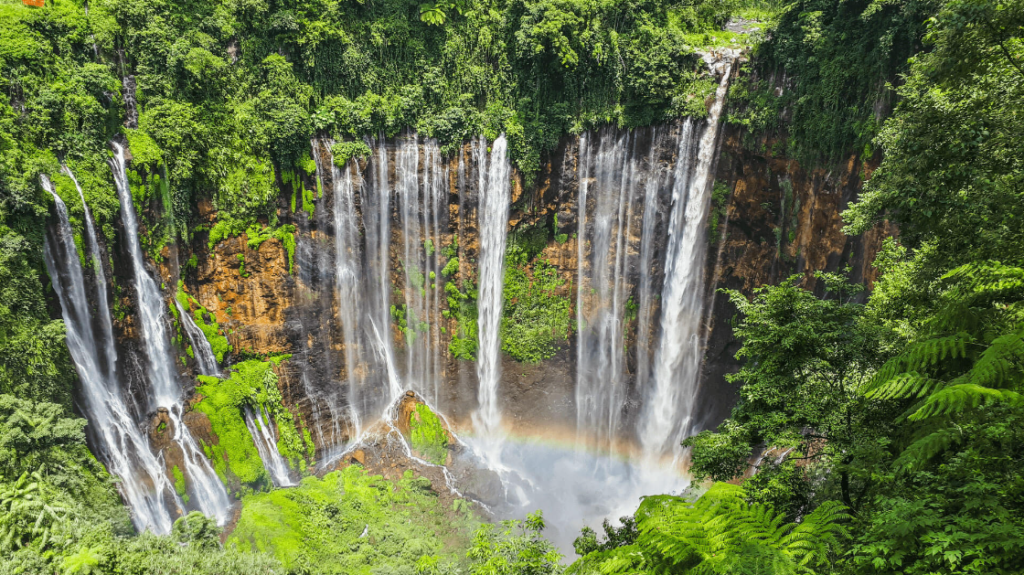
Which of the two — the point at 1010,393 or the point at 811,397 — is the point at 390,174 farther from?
the point at 1010,393

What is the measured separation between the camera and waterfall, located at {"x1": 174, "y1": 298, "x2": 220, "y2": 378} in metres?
17.8

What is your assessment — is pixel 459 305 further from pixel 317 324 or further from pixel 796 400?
pixel 796 400

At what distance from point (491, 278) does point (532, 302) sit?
2.10m

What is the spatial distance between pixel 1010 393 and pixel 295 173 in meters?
20.6

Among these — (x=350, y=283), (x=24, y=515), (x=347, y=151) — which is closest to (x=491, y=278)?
(x=350, y=283)

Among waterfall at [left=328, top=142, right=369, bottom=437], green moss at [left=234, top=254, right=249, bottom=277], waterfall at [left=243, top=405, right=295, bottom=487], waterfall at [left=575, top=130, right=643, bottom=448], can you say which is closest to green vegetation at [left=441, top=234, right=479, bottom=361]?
waterfall at [left=328, top=142, right=369, bottom=437]

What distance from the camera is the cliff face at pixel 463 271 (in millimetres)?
18109

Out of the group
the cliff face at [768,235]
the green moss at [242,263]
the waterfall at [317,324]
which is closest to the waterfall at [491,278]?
the waterfall at [317,324]

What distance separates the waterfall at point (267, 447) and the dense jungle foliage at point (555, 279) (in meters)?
0.57

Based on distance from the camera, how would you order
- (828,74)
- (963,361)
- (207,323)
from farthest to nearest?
(207,323) → (828,74) → (963,361)

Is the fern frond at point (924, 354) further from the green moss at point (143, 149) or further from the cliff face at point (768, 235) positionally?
the green moss at point (143, 149)

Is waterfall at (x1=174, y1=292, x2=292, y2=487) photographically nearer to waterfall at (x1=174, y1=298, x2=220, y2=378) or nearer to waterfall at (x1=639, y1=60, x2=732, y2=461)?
waterfall at (x1=174, y1=298, x2=220, y2=378)

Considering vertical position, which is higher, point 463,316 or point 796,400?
point 796,400

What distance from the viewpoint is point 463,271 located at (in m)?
21.7
